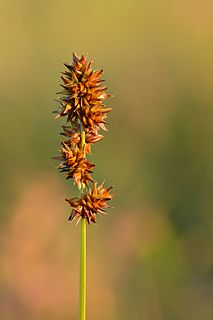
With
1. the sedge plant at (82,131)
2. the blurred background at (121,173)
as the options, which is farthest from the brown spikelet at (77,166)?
the blurred background at (121,173)

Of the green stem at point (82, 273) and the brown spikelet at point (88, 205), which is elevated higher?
the brown spikelet at point (88, 205)

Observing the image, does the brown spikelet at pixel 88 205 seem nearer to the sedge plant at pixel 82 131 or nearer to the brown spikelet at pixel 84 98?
the sedge plant at pixel 82 131

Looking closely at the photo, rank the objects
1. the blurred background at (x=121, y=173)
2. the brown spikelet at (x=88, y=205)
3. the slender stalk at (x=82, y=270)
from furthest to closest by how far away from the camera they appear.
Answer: the blurred background at (x=121, y=173)
the brown spikelet at (x=88, y=205)
the slender stalk at (x=82, y=270)

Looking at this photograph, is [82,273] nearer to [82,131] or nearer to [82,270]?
[82,270]

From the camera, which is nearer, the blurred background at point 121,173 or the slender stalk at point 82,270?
the slender stalk at point 82,270

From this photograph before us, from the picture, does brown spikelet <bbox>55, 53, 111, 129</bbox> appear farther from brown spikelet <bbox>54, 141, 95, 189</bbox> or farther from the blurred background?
the blurred background

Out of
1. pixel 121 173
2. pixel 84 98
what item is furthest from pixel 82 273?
pixel 121 173

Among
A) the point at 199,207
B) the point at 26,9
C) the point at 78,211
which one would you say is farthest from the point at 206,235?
the point at 78,211
